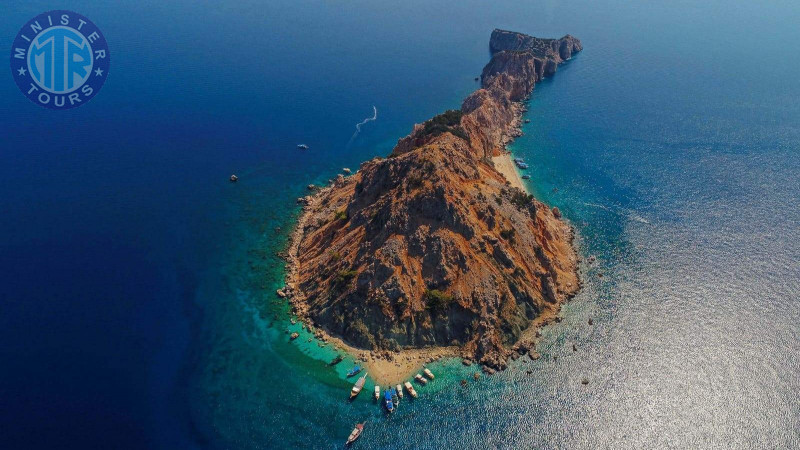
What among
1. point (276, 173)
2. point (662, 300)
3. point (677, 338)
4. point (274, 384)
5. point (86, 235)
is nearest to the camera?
point (274, 384)

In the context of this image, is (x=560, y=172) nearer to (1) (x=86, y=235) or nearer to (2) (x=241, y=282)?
(2) (x=241, y=282)

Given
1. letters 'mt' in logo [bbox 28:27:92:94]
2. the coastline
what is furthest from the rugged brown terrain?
letters 'mt' in logo [bbox 28:27:92:94]

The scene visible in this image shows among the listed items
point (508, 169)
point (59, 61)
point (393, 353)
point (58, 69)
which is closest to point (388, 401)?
point (393, 353)

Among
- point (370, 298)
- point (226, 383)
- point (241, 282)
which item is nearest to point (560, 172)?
point (370, 298)

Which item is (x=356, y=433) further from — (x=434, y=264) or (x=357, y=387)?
(x=434, y=264)

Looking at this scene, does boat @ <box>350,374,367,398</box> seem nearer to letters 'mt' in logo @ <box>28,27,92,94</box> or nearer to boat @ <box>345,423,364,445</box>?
boat @ <box>345,423,364,445</box>
